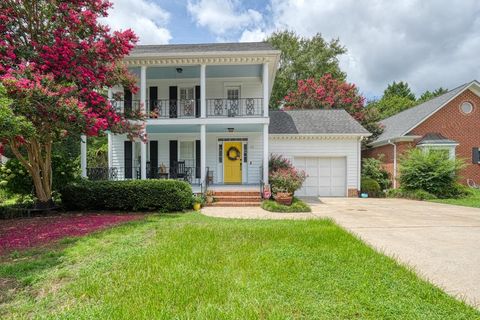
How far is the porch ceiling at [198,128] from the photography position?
1324cm

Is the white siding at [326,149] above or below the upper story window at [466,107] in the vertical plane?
below

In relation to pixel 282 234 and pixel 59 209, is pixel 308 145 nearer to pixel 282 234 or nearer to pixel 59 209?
pixel 282 234

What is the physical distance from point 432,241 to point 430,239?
179mm

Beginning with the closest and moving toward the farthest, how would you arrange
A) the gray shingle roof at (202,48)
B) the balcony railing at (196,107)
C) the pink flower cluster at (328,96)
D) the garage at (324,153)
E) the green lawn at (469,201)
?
the green lawn at (469,201)
the gray shingle roof at (202,48)
the balcony railing at (196,107)
the garage at (324,153)
the pink flower cluster at (328,96)

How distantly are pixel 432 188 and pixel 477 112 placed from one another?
716cm

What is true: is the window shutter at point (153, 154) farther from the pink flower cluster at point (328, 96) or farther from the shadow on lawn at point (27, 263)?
the pink flower cluster at point (328, 96)

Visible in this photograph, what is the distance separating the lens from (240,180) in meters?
14.8

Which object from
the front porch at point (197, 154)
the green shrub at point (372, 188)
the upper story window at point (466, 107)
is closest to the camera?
the front porch at point (197, 154)

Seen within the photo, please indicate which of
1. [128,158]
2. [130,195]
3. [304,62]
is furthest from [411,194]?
[304,62]

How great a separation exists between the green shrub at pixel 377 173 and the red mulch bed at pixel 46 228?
45.5 feet

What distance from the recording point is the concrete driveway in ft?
12.6

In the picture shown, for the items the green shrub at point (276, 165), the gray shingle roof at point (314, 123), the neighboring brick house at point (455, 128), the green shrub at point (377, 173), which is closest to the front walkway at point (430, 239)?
the green shrub at point (276, 165)

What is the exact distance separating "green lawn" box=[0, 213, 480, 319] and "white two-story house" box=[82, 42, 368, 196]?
7897 mm

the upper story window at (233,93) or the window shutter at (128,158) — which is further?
the upper story window at (233,93)
